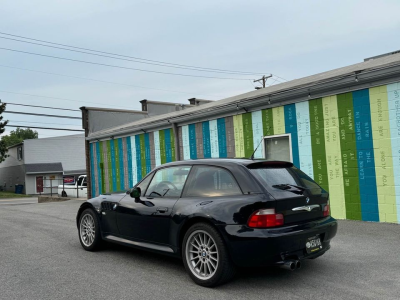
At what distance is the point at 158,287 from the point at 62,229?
5.15 m

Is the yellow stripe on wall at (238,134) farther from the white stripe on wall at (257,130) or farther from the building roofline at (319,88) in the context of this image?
the white stripe on wall at (257,130)

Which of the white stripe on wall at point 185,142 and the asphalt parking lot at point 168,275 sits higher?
the white stripe on wall at point 185,142

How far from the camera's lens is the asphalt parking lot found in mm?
4152

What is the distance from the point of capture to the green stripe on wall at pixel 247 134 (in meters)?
10.7

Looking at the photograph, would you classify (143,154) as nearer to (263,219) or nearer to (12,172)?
(263,219)

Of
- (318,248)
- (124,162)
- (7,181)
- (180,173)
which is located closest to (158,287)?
(180,173)

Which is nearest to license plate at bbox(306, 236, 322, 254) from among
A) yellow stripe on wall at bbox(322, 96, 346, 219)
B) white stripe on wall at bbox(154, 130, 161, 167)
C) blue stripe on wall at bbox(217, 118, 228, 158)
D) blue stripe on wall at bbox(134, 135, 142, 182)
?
yellow stripe on wall at bbox(322, 96, 346, 219)

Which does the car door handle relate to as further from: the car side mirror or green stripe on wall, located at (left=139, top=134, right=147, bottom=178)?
green stripe on wall, located at (left=139, top=134, right=147, bottom=178)

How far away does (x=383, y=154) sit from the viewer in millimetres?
7926

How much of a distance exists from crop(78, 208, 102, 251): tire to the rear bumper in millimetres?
2673

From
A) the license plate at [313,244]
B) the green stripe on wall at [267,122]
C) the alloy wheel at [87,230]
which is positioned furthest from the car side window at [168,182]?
the green stripe on wall at [267,122]

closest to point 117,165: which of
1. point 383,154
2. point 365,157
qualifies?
point 365,157

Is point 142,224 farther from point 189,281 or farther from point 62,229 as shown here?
point 62,229

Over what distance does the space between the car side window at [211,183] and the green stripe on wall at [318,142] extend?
4.94m
